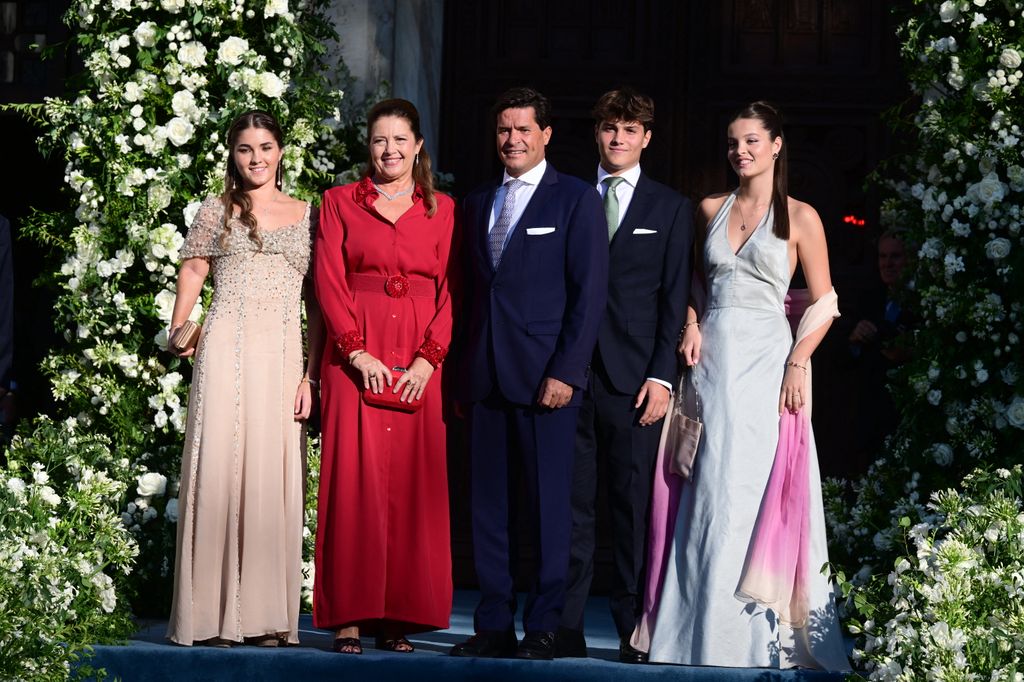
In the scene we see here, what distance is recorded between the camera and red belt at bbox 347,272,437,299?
5855 millimetres

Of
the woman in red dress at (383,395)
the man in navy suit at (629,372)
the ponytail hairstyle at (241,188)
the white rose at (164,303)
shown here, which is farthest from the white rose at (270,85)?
the man in navy suit at (629,372)

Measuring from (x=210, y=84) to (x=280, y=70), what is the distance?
1.12ft

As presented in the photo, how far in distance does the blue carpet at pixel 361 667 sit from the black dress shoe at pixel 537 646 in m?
0.06

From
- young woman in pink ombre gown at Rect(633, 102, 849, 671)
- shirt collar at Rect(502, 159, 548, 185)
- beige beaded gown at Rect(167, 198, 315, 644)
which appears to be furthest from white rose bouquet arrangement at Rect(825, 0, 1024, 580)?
beige beaded gown at Rect(167, 198, 315, 644)

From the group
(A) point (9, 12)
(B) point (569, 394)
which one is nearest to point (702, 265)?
(B) point (569, 394)

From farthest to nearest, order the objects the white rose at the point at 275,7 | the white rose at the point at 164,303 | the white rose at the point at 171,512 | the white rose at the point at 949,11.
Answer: the white rose at the point at 275,7 < the white rose at the point at 164,303 < the white rose at the point at 171,512 < the white rose at the point at 949,11

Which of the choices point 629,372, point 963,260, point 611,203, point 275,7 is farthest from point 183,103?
point 963,260

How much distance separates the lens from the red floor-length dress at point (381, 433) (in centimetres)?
581

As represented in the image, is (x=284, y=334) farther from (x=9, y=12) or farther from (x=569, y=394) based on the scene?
(x=9, y=12)

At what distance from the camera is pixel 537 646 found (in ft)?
18.2

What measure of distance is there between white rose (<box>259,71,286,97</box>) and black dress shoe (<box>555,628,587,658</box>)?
2.86 metres

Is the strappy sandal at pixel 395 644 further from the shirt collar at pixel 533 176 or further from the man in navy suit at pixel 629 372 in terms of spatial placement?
the shirt collar at pixel 533 176

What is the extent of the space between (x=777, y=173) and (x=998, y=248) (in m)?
0.90

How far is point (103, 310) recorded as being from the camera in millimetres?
7109
